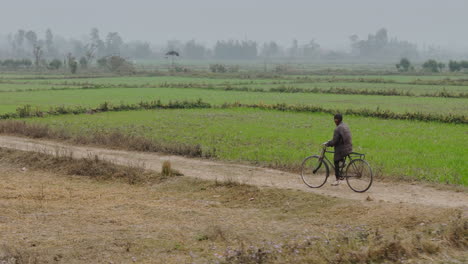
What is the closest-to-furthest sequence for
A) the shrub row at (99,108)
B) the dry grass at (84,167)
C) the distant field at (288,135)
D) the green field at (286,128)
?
1. the dry grass at (84,167)
2. the distant field at (288,135)
3. the green field at (286,128)
4. the shrub row at (99,108)

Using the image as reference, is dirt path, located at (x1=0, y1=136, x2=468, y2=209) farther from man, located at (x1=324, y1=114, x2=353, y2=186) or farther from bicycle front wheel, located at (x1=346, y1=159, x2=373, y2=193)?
man, located at (x1=324, y1=114, x2=353, y2=186)

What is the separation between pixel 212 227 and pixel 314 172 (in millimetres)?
4780

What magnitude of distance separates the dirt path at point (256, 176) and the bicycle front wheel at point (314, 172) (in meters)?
0.20

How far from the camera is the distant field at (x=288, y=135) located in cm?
1852

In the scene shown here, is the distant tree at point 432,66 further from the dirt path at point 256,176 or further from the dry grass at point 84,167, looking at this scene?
the dry grass at point 84,167

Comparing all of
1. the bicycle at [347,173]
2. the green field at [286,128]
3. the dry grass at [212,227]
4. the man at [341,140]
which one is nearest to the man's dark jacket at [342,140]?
the man at [341,140]

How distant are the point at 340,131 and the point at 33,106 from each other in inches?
1138

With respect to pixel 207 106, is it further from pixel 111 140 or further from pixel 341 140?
pixel 341 140

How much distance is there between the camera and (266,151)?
21.1 metres

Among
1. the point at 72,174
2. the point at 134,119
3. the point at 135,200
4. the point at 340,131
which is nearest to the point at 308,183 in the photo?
the point at 340,131

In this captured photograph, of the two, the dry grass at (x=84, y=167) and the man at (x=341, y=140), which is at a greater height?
the man at (x=341, y=140)

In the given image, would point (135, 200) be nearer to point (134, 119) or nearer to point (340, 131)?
point (340, 131)

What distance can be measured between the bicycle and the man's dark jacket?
25 centimetres

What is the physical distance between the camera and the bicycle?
14.6 metres
